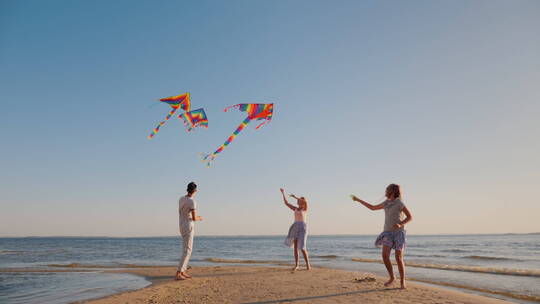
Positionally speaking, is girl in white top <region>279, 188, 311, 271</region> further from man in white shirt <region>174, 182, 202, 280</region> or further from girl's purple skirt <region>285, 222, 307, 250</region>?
man in white shirt <region>174, 182, 202, 280</region>

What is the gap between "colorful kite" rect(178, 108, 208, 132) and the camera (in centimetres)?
Answer: 1101

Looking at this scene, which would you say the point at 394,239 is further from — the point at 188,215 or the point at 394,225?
the point at 188,215

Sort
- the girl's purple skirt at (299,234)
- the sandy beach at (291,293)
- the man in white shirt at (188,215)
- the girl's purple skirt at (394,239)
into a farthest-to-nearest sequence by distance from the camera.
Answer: the girl's purple skirt at (299,234), the man in white shirt at (188,215), the girl's purple skirt at (394,239), the sandy beach at (291,293)

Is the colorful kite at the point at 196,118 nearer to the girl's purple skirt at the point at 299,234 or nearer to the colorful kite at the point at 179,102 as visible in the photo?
the colorful kite at the point at 179,102

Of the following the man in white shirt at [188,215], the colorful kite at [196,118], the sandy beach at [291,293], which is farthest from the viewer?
the colorful kite at [196,118]

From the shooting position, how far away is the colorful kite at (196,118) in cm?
1101

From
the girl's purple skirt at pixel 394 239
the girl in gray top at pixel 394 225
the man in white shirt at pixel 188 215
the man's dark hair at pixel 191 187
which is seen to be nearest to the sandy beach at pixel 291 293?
the girl in gray top at pixel 394 225

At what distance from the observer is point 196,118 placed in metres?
11.2

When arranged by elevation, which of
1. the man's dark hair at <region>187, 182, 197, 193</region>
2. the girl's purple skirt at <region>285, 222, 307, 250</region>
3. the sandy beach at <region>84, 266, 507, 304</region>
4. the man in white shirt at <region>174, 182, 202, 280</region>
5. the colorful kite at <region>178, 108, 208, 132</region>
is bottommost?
the sandy beach at <region>84, 266, 507, 304</region>

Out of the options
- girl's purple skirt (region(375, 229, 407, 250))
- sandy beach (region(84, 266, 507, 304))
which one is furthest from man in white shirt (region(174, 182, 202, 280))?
girl's purple skirt (region(375, 229, 407, 250))

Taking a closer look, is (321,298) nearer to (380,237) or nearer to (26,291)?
(380,237)

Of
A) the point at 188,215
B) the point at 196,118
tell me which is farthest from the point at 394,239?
the point at 196,118

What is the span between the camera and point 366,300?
482cm

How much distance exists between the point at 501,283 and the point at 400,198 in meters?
5.73
